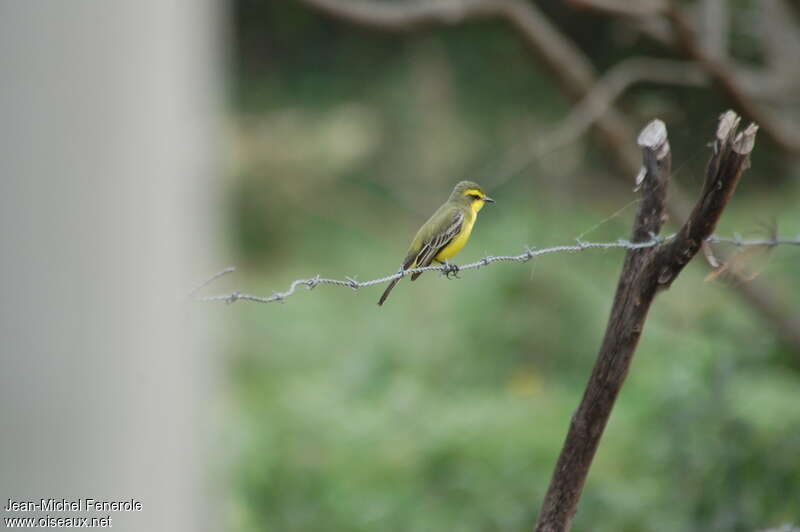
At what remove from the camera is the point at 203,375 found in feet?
2.91

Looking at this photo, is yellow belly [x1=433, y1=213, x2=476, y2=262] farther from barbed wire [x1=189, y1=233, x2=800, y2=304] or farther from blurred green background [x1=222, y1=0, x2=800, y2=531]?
blurred green background [x1=222, y1=0, x2=800, y2=531]

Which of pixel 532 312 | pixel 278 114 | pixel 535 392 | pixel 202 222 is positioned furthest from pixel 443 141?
pixel 202 222

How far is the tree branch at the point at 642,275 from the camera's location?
1870 mm

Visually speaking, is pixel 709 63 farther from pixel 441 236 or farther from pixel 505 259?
pixel 505 259

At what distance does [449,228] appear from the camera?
212 centimetres

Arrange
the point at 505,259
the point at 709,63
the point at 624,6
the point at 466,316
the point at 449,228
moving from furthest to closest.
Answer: the point at 466,316 < the point at 624,6 < the point at 709,63 < the point at 449,228 < the point at 505,259

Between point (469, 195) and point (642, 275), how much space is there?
0.39 meters

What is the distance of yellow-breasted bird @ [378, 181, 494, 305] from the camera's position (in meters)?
2.05

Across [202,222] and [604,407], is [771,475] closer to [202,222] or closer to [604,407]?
[604,407]

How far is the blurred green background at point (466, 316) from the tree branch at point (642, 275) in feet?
0.92

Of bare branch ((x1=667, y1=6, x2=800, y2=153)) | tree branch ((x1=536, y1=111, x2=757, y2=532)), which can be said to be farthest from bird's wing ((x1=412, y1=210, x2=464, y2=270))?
bare branch ((x1=667, y1=6, x2=800, y2=153))

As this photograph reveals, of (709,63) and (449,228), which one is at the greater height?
(709,63)

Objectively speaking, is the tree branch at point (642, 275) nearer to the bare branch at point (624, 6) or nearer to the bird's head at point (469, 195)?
the bird's head at point (469, 195)

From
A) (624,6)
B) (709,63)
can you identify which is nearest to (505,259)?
(709,63)
